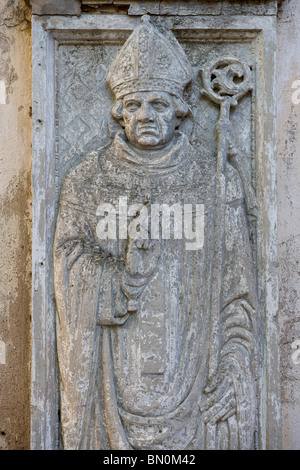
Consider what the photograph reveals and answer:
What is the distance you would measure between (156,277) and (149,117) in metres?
0.92

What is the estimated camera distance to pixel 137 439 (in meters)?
4.95

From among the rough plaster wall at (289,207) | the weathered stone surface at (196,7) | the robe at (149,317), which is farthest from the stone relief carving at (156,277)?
the rough plaster wall at (289,207)

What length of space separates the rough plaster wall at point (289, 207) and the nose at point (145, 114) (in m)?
0.92

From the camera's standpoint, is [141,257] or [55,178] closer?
[141,257]

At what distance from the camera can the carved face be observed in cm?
514

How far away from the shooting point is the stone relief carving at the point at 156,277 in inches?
196

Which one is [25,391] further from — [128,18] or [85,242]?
[128,18]

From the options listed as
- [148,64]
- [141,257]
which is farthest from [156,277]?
[148,64]

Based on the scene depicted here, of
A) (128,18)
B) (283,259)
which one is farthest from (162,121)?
(283,259)

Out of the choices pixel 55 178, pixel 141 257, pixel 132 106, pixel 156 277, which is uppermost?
pixel 132 106

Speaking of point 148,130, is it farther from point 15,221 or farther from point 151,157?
point 15,221

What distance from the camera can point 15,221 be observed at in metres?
5.51

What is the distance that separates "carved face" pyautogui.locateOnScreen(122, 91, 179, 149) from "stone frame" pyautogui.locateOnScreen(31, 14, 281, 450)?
0.43 meters

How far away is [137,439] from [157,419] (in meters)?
0.16
